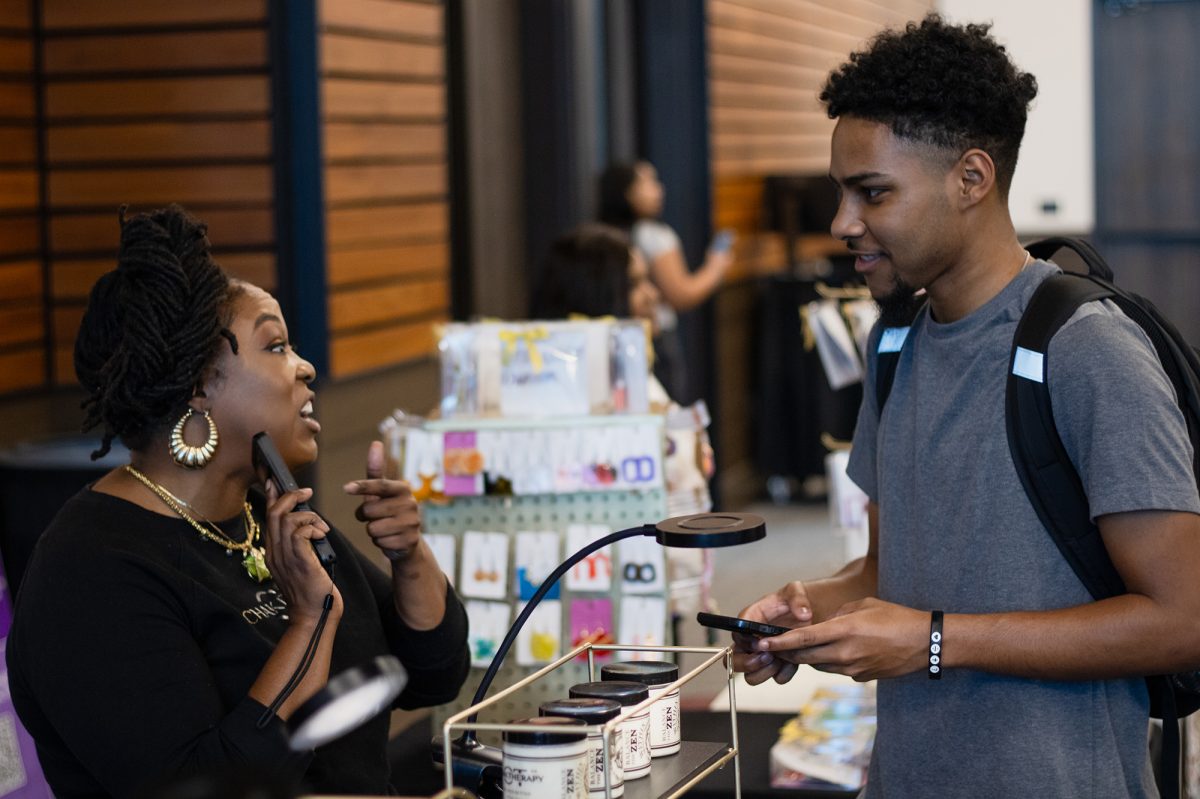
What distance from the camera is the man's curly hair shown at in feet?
6.44

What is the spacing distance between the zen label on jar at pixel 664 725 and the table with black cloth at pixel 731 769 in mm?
799

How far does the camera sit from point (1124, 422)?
5.88 feet

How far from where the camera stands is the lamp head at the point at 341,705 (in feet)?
4.13

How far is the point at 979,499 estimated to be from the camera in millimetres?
1931

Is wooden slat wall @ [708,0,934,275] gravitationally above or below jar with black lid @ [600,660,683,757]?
above

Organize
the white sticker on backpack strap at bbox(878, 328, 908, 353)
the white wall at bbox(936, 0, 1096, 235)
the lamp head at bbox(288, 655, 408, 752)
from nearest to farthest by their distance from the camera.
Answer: the lamp head at bbox(288, 655, 408, 752) → the white sticker on backpack strap at bbox(878, 328, 908, 353) → the white wall at bbox(936, 0, 1096, 235)

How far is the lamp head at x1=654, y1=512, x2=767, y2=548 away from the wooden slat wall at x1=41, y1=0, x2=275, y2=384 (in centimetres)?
331

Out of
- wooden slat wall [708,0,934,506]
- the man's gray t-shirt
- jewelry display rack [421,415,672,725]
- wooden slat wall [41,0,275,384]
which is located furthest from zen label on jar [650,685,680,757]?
wooden slat wall [708,0,934,506]

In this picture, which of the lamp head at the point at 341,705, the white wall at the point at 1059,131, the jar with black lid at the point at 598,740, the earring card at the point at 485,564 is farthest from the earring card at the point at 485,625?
the white wall at the point at 1059,131

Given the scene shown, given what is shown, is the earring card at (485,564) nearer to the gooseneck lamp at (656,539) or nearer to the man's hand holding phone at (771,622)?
the man's hand holding phone at (771,622)

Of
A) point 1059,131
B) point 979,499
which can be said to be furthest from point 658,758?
point 1059,131

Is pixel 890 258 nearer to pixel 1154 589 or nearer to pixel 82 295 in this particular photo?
pixel 1154 589

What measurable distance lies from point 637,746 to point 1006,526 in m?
0.55

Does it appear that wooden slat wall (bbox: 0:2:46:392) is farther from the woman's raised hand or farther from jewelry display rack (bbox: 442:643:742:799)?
jewelry display rack (bbox: 442:643:742:799)
